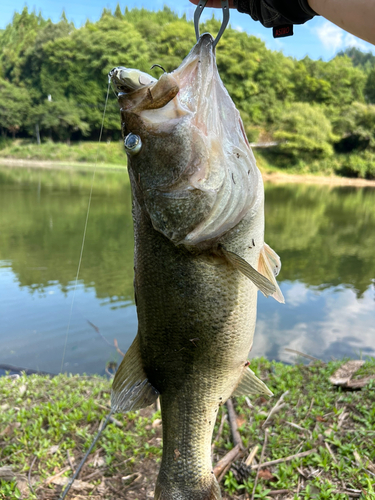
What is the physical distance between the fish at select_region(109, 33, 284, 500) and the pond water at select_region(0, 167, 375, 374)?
3.60 metres

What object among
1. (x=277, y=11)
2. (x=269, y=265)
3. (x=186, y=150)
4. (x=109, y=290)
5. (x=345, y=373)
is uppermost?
(x=277, y=11)

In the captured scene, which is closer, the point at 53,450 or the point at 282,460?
the point at 282,460

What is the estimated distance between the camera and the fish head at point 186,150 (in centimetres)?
158

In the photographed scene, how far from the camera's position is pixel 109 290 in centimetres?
793

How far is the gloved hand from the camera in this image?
61.4 inches

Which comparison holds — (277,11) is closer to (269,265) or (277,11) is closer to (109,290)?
(269,265)

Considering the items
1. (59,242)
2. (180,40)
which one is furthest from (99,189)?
(180,40)

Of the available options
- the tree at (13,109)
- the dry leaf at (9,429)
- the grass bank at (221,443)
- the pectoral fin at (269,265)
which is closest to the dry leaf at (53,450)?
the grass bank at (221,443)

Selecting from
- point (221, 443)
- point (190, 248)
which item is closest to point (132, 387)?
point (190, 248)

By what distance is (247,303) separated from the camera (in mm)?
1738

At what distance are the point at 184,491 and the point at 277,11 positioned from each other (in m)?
2.24

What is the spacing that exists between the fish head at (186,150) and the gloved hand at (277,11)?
32 cm

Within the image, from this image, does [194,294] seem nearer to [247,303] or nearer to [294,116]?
[247,303]

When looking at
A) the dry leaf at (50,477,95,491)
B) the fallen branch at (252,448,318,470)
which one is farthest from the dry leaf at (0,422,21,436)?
the fallen branch at (252,448,318,470)
